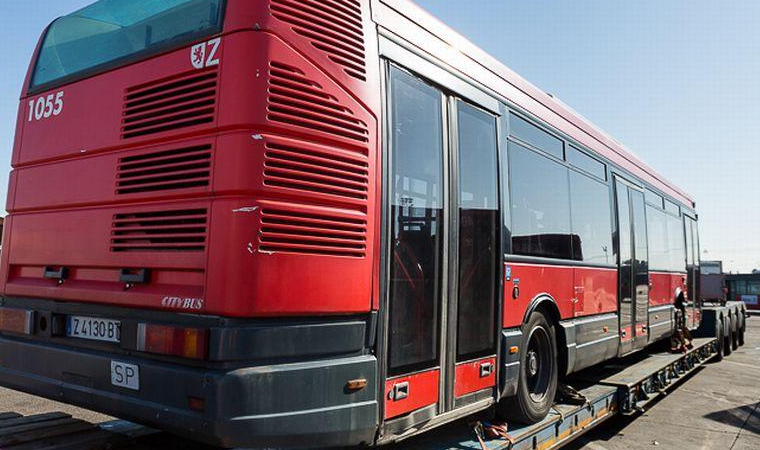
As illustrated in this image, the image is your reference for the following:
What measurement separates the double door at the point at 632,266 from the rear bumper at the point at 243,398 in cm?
527

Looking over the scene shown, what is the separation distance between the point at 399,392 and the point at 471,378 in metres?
0.89

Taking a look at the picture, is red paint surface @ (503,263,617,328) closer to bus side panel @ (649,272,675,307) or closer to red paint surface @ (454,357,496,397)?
red paint surface @ (454,357,496,397)

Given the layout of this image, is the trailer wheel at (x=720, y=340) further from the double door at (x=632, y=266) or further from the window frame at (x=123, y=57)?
the window frame at (x=123, y=57)

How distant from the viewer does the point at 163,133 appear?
319cm

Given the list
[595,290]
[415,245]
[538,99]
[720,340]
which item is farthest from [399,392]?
[720,340]

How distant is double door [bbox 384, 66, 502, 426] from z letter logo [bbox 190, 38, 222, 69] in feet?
3.36

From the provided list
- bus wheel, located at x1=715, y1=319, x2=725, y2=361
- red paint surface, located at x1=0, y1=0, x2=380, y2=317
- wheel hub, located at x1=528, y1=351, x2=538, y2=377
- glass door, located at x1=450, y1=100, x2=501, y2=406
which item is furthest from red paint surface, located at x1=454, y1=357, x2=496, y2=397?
bus wheel, located at x1=715, y1=319, x2=725, y2=361

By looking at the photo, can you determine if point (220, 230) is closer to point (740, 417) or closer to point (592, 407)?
point (592, 407)

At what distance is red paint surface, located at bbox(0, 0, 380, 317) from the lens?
2.80m

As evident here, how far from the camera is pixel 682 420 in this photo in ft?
25.5

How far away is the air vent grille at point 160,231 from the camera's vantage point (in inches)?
116

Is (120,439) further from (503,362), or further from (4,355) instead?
(503,362)

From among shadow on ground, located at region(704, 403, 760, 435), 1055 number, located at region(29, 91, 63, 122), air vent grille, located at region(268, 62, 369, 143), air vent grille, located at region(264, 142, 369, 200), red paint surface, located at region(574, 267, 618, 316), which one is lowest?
shadow on ground, located at region(704, 403, 760, 435)

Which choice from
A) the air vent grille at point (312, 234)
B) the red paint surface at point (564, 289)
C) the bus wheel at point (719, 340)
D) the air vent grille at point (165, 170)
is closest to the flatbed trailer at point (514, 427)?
the red paint surface at point (564, 289)
